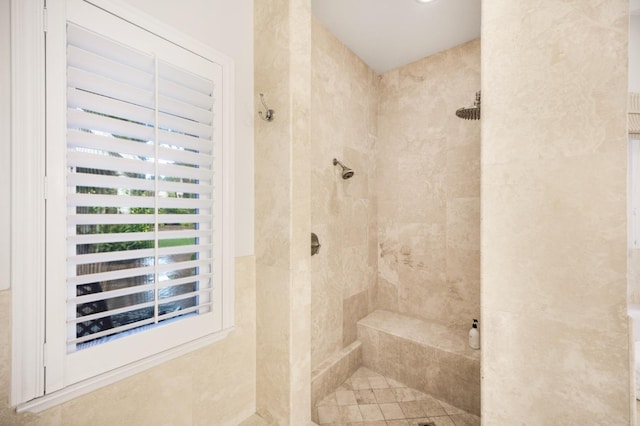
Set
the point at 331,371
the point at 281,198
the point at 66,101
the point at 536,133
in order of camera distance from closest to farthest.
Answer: the point at 536,133
the point at 66,101
the point at 281,198
the point at 331,371

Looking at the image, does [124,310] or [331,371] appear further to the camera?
[331,371]

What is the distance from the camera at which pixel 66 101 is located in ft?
2.73

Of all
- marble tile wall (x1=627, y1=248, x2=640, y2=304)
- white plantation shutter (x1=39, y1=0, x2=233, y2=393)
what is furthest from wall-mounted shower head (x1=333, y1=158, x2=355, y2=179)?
marble tile wall (x1=627, y1=248, x2=640, y2=304)

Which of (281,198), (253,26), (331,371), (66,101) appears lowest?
(331,371)

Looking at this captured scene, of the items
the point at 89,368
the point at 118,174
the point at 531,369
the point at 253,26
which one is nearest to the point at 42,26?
the point at 118,174

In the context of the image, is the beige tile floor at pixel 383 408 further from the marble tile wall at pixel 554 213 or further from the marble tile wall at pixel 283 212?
the marble tile wall at pixel 554 213

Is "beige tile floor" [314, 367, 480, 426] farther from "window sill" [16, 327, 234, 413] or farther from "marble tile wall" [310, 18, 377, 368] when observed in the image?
"window sill" [16, 327, 234, 413]

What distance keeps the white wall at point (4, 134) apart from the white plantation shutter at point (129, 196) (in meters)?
0.08

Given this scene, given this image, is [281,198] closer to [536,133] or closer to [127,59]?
[127,59]

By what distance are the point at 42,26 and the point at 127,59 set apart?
221 mm

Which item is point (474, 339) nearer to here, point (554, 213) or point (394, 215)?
point (394, 215)

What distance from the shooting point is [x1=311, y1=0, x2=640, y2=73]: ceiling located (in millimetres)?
1667

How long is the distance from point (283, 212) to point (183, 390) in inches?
34.8

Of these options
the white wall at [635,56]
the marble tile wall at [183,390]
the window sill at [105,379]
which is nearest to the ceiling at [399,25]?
the white wall at [635,56]
